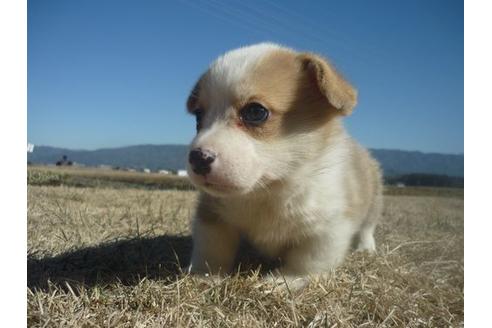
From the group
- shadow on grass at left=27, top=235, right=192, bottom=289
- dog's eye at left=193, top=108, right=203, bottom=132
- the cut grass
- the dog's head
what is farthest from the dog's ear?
shadow on grass at left=27, top=235, right=192, bottom=289

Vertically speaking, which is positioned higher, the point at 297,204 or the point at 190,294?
the point at 297,204

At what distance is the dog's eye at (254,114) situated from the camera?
3.81 feet

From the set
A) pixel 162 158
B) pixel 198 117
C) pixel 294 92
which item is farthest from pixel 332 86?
pixel 162 158

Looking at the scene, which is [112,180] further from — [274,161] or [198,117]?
[274,161]

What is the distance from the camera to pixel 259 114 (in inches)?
46.1

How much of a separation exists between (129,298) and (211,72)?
1.73 feet

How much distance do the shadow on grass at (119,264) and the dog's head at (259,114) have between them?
29 centimetres

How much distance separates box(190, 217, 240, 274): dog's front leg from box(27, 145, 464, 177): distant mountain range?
0.19 meters

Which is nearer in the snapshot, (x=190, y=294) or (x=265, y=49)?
(x=190, y=294)

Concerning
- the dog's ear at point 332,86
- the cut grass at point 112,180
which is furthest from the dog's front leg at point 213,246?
the dog's ear at point 332,86
